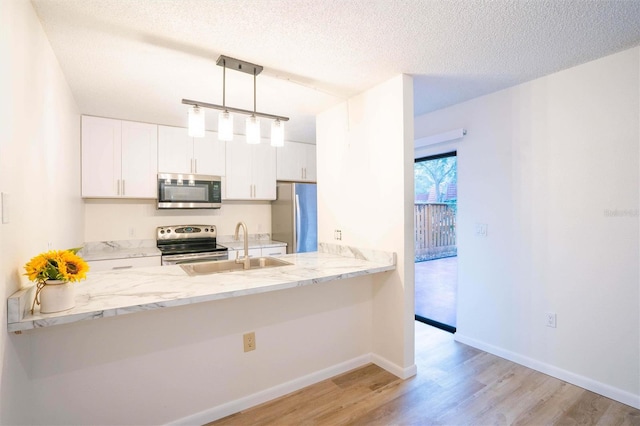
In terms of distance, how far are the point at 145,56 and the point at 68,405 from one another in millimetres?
2049

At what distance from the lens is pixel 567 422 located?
6.33ft

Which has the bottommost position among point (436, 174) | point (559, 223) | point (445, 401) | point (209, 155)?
point (445, 401)

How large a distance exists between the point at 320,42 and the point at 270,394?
231 centimetres

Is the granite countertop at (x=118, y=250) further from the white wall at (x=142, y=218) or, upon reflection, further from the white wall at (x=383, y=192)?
the white wall at (x=383, y=192)

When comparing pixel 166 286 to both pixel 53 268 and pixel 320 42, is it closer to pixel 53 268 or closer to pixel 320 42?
pixel 53 268

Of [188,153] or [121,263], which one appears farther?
[188,153]

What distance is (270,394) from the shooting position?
7.13 ft

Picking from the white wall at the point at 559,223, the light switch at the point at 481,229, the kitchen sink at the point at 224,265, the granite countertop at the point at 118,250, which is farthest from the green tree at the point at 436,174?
the granite countertop at the point at 118,250

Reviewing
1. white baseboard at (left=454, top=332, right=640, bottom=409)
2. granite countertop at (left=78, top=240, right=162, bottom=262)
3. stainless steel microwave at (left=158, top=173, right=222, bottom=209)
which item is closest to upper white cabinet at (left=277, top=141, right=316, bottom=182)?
stainless steel microwave at (left=158, top=173, right=222, bottom=209)

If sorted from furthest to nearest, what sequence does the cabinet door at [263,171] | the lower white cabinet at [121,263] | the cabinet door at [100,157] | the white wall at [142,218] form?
the cabinet door at [263,171] → the white wall at [142,218] → the cabinet door at [100,157] → the lower white cabinet at [121,263]

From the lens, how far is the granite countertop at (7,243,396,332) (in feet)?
4.30

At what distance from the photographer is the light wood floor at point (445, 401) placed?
1.96 metres

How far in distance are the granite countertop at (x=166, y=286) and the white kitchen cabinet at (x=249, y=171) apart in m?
1.85

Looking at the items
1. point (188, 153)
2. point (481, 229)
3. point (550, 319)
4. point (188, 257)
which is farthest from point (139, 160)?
point (550, 319)
